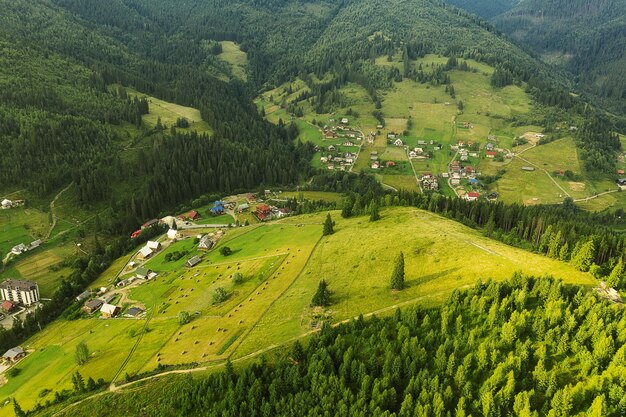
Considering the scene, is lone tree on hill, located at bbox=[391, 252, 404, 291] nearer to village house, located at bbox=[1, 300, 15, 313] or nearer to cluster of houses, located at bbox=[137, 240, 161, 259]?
cluster of houses, located at bbox=[137, 240, 161, 259]

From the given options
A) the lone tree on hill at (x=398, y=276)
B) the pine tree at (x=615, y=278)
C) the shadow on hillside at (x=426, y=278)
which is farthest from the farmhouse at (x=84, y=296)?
the pine tree at (x=615, y=278)

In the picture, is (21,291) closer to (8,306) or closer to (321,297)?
(8,306)

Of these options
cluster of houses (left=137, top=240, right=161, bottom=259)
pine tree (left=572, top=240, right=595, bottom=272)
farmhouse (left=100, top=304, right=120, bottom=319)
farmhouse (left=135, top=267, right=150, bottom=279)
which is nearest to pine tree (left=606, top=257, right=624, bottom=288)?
pine tree (left=572, top=240, right=595, bottom=272)

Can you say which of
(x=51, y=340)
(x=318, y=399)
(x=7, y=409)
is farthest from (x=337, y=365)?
(x=51, y=340)

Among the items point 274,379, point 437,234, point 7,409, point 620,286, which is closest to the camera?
point 274,379

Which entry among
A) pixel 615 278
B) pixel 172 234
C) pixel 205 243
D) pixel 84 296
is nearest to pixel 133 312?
pixel 84 296

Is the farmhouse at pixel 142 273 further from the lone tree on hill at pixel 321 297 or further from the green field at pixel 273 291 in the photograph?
the lone tree on hill at pixel 321 297

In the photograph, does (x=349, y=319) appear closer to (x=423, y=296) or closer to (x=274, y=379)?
(x=423, y=296)
